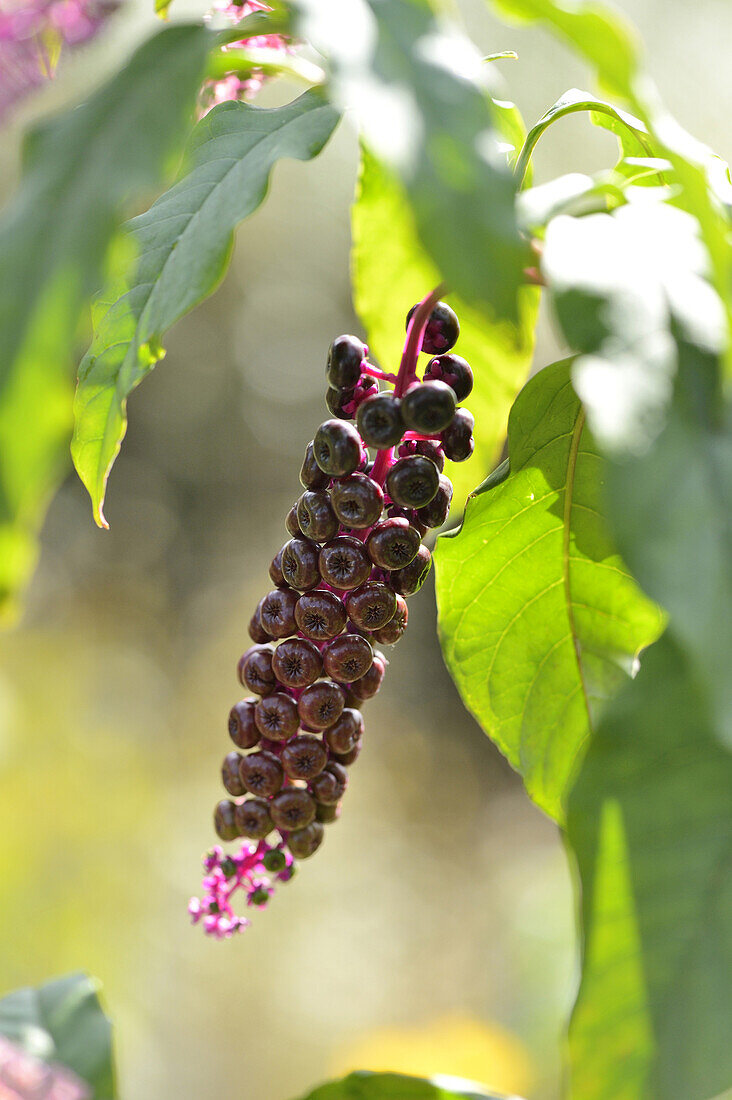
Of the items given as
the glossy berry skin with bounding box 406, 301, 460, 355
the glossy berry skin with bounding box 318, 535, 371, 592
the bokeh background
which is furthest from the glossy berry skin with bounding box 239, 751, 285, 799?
the bokeh background

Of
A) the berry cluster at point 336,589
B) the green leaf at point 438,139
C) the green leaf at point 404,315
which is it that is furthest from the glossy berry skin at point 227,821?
the green leaf at point 438,139

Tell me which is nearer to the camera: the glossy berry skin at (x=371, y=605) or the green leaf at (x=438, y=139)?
the green leaf at (x=438, y=139)

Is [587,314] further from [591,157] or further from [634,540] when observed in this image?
[591,157]

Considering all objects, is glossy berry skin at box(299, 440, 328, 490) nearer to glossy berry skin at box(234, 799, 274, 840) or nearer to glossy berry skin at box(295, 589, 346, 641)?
glossy berry skin at box(295, 589, 346, 641)

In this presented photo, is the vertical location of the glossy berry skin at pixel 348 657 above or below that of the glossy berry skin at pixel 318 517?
below

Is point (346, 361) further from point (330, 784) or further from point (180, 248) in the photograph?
point (330, 784)

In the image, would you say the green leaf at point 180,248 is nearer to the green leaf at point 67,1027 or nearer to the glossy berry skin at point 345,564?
the glossy berry skin at point 345,564

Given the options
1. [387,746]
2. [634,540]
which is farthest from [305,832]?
[387,746]

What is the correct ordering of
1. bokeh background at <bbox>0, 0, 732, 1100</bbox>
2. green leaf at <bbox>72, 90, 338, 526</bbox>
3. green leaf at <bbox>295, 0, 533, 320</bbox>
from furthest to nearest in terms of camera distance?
bokeh background at <bbox>0, 0, 732, 1100</bbox>, green leaf at <bbox>72, 90, 338, 526</bbox>, green leaf at <bbox>295, 0, 533, 320</bbox>
